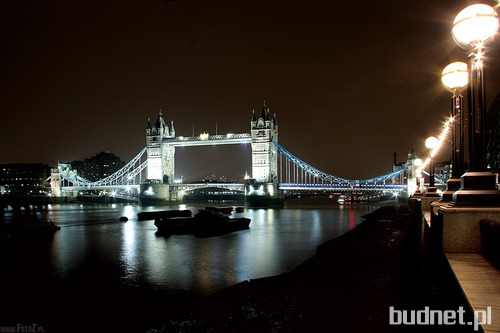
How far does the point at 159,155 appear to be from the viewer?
66125 millimetres

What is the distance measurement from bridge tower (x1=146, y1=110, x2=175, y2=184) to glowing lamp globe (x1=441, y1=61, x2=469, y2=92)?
61.1m

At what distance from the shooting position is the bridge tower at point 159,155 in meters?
65.5

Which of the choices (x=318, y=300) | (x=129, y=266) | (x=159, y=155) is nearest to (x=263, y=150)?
(x=159, y=155)

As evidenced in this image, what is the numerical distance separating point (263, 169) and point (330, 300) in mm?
49537

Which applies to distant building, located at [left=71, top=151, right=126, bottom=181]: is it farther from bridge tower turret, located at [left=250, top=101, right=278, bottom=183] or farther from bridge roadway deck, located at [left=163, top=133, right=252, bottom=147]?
bridge tower turret, located at [left=250, top=101, right=278, bottom=183]

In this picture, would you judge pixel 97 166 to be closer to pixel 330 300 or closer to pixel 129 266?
pixel 129 266

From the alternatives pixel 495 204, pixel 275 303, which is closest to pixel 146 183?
pixel 275 303

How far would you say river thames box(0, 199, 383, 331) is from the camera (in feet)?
34.6

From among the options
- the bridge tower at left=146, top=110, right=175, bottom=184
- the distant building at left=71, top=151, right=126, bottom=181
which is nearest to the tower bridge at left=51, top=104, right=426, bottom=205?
the bridge tower at left=146, top=110, right=175, bottom=184

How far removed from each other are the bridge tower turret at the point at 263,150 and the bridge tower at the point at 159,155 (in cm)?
1706

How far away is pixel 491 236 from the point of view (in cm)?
342

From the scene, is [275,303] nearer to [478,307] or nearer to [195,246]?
[478,307]

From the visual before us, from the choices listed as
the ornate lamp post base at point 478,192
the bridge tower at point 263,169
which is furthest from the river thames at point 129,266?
the bridge tower at point 263,169

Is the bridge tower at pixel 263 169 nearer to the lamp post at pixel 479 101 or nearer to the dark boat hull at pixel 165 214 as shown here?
the dark boat hull at pixel 165 214
